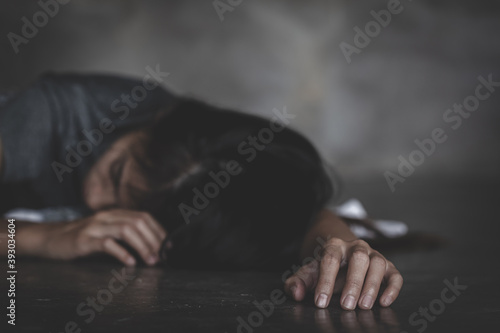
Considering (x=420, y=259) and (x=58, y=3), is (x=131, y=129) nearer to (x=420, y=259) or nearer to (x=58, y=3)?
(x=420, y=259)

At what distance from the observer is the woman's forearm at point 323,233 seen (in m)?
1.01

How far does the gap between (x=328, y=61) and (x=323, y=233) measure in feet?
9.26

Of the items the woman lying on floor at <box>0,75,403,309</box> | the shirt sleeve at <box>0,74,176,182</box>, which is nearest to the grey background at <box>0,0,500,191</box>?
the shirt sleeve at <box>0,74,176,182</box>

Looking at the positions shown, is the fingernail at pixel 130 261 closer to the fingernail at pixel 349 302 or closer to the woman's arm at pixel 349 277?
the woman's arm at pixel 349 277

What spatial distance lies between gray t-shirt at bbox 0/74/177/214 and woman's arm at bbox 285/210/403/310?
74 cm

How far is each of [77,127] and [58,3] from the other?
2371mm

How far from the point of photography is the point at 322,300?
2.37ft

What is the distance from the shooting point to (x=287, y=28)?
12.4ft

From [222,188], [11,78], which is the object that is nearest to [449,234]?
[222,188]

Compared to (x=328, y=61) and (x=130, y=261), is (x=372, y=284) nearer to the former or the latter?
(x=130, y=261)

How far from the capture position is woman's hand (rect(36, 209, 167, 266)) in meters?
1.03

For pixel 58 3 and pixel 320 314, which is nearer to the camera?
pixel 320 314

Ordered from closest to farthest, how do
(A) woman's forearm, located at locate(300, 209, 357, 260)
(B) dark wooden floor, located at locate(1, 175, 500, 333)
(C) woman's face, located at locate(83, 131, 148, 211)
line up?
(B) dark wooden floor, located at locate(1, 175, 500, 333)
(A) woman's forearm, located at locate(300, 209, 357, 260)
(C) woman's face, located at locate(83, 131, 148, 211)

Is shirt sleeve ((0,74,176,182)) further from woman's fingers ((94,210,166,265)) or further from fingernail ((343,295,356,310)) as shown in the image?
fingernail ((343,295,356,310))
